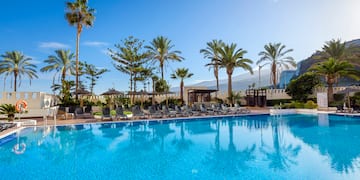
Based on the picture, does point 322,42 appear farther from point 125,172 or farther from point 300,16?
point 125,172

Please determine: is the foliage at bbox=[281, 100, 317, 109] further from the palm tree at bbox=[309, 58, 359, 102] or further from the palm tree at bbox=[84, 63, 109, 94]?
the palm tree at bbox=[84, 63, 109, 94]

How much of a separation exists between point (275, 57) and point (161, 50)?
14540 mm

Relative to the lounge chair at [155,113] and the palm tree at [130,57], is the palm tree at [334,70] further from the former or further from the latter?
the palm tree at [130,57]

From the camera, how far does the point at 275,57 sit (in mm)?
28422

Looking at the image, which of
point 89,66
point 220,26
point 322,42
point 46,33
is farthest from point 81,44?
point 322,42

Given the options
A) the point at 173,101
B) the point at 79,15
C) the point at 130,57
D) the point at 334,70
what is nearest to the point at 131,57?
the point at 130,57

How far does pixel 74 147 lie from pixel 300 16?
54.6ft

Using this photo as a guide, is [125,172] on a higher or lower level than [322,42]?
lower

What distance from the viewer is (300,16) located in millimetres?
16359

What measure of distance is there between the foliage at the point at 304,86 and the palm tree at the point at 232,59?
5.10 meters

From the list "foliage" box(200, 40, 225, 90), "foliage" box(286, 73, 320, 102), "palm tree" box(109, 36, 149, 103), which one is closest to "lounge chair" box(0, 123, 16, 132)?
"palm tree" box(109, 36, 149, 103)

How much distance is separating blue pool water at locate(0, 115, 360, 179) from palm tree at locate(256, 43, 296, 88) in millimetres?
19815

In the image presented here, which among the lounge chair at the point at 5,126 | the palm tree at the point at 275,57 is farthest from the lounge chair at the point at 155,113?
the palm tree at the point at 275,57

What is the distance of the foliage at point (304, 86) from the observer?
23391mm
